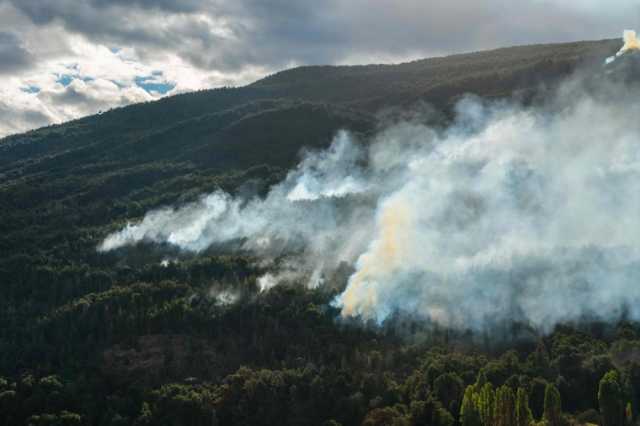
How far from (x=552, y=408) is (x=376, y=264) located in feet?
205

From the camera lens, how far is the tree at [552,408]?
98.1 meters

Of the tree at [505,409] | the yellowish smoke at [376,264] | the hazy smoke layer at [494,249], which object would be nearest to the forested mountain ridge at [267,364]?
the tree at [505,409]

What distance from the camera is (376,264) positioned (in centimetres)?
15688

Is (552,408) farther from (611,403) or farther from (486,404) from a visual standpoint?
(611,403)

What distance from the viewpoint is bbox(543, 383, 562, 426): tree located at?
98125 millimetres

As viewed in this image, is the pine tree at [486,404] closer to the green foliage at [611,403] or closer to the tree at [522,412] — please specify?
the tree at [522,412]

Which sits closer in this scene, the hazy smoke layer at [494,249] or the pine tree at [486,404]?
the pine tree at [486,404]

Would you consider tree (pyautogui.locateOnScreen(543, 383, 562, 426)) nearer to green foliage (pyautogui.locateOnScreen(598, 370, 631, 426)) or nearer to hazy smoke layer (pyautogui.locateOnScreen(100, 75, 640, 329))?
green foliage (pyautogui.locateOnScreen(598, 370, 631, 426))

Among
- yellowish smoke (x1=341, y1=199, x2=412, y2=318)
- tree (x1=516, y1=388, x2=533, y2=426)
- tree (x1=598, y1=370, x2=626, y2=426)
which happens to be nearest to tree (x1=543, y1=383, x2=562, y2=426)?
tree (x1=516, y1=388, x2=533, y2=426)

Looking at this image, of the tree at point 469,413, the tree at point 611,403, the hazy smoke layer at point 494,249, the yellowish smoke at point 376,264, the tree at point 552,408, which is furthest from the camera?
the yellowish smoke at point 376,264

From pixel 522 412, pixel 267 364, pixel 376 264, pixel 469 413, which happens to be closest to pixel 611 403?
pixel 522 412

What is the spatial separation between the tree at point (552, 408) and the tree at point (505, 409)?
620 centimetres

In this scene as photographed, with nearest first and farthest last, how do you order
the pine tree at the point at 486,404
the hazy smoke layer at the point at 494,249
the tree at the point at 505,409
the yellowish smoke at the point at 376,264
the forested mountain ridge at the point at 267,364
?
the tree at the point at 505,409, the pine tree at the point at 486,404, the forested mountain ridge at the point at 267,364, the hazy smoke layer at the point at 494,249, the yellowish smoke at the point at 376,264

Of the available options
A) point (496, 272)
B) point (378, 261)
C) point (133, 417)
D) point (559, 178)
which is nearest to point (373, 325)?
point (378, 261)
